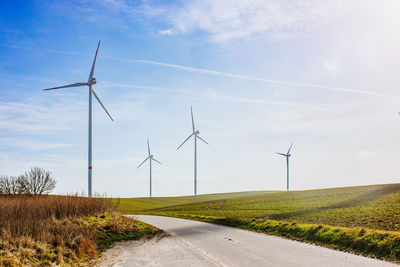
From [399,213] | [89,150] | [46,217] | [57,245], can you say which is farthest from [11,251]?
[89,150]

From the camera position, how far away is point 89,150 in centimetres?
3819

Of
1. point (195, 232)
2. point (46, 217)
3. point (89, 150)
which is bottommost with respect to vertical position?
point (195, 232)

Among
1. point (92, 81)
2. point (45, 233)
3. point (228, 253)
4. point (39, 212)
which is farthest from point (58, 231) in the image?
point (92, 81)

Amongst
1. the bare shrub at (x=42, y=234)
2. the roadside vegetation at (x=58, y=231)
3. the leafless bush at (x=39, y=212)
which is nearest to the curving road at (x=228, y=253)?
the roadside vegetation at (x=58, y=231)

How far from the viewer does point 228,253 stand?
580 inches

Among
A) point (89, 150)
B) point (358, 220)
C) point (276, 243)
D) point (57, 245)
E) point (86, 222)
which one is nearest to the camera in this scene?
point (57, 245)

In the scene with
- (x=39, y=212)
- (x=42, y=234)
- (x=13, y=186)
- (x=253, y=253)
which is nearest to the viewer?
(x=253, y=253)

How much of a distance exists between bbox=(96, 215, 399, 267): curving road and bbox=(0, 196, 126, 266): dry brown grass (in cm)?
157

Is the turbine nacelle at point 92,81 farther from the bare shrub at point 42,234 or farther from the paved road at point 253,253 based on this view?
the paved road at point 253,253

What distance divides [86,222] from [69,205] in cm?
190

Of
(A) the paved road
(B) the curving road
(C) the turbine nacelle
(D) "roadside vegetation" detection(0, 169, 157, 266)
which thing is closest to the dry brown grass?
(D) "roadside vegetation" detection(0, 169, 157, 266)

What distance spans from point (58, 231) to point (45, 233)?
1.04 metres

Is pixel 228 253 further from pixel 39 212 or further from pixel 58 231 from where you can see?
pixel 39 212

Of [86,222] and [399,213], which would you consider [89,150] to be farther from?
[399,213]
